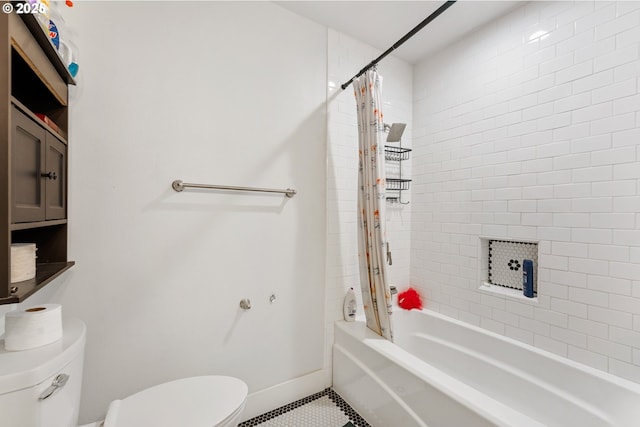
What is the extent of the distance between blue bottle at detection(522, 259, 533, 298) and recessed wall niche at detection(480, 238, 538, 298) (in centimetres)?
4

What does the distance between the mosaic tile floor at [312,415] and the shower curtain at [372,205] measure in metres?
0.52

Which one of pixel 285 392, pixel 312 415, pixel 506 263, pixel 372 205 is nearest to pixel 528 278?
pixel 506 263

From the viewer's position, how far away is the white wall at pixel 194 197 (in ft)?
4.22

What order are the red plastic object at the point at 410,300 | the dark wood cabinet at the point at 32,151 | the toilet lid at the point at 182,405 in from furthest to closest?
the red plastic object at the point at 410,300, the toilet lid at the point at 182,405, the dark wood cabinet at the point at 32,151

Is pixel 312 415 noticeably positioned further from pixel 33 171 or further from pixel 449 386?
pixel 33 171

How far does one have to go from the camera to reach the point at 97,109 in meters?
1.28

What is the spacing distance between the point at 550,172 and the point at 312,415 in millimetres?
2038

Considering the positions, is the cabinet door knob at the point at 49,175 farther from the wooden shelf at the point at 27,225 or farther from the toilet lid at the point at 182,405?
the toilet lid at the point at 182,405

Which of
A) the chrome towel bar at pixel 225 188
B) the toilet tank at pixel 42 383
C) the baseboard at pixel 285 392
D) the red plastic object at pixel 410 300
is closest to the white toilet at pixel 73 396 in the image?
the toilet tank at pixel 42 383

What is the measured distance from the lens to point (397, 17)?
6.12 ft

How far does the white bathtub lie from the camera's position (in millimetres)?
1226

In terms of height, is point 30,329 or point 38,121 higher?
point 38,121

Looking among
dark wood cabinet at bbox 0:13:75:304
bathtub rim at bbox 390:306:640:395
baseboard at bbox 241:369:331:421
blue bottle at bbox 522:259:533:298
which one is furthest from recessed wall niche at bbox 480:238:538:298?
dark wood cabinet at bbox 0:13:75:304

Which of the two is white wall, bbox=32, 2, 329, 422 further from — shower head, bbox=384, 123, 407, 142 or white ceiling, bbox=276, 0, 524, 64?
shower head, bbox=384, 123, 407, 142
